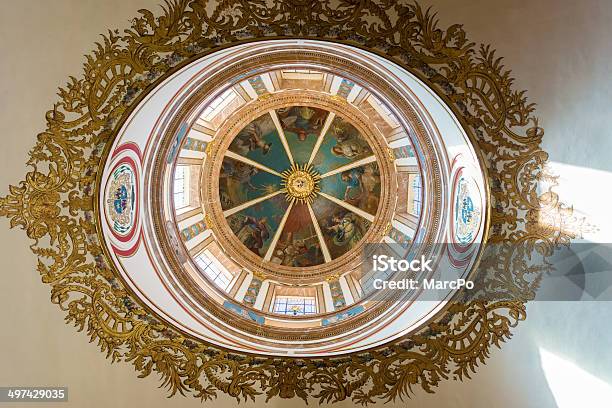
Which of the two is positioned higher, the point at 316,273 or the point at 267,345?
the point at 316,273

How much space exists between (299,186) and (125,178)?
28.6 feet

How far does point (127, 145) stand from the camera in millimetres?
9836

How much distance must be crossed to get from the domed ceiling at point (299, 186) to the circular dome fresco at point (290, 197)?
1.7 inches

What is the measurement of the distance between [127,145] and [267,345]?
432 centimetres

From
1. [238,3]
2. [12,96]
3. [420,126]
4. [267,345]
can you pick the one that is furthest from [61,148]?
[420,126]

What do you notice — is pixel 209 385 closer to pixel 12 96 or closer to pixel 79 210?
pixel 79 210

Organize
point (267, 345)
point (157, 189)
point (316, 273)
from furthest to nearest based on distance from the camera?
1. point (316, 273)
2. point (157, 189)
3. point (267, 345)

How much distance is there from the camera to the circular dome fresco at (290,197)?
9.98 metres

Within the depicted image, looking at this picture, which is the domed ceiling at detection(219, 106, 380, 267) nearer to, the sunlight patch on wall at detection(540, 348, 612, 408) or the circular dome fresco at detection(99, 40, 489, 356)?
the circular dome fresco at detection(99, 40, 489, 356)

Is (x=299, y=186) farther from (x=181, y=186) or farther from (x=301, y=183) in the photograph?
(x=181, y=186)

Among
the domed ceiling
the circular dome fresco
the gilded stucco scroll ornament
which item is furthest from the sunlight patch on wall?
the domed ceiling

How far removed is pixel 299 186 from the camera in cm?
1836

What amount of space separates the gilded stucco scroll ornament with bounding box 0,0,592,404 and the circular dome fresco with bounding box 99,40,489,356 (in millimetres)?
367

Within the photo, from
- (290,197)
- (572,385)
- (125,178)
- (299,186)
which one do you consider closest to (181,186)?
(290,197)
